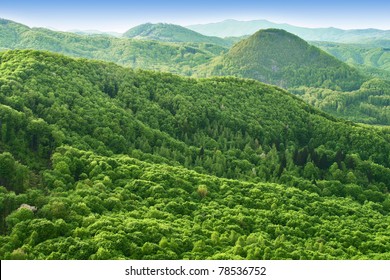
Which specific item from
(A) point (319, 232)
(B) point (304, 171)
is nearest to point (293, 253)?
(A) point (319, 232)

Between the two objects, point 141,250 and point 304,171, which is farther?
point 304,171

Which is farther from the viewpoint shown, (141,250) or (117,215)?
(117,215)

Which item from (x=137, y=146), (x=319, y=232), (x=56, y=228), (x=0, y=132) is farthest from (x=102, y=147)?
(x=319, y=232)

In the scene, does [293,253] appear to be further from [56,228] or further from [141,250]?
[56,228]

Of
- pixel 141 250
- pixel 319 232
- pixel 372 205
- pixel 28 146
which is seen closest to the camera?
pixel 141 250

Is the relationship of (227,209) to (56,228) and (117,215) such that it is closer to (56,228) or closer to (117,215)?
(117,215)

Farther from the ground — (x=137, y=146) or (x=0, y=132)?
(x=0, y=132)

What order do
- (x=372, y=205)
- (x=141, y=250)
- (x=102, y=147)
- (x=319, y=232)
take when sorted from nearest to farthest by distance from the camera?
(x=141, y=250), (x=319, y=232), (x=102, y=147), (x=372, y=205)

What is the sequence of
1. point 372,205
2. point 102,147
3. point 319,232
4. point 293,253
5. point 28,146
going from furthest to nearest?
point 372,205 < point 102,147 < point 28,146 < point 319,232 < point 293,253

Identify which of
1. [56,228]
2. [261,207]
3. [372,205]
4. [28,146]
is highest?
[28,146]
